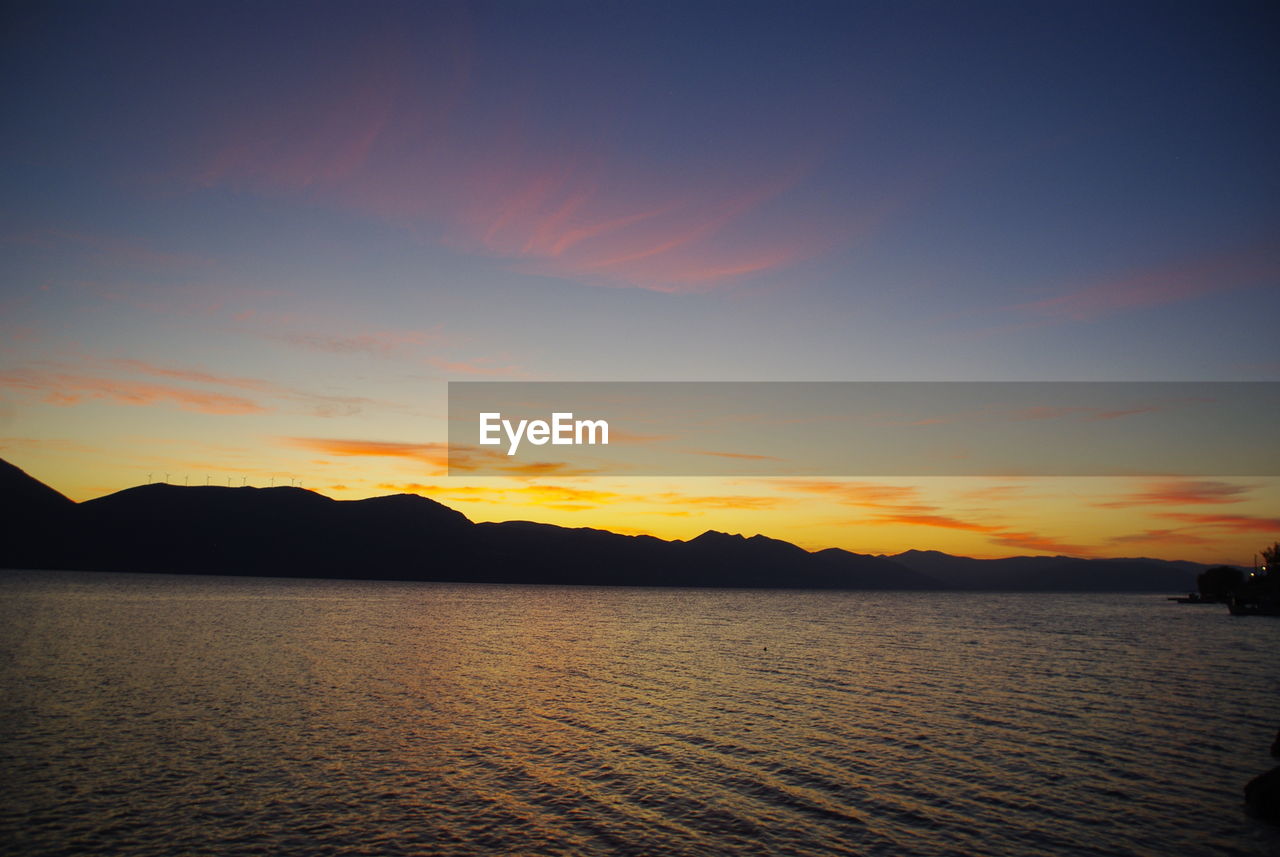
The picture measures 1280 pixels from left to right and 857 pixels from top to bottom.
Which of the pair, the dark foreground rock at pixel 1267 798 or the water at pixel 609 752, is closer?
the water at pixel 609 752

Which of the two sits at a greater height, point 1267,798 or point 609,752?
point 1267,798

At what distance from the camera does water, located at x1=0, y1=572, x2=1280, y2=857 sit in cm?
2769

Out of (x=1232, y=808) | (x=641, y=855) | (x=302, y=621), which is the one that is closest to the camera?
(x=641, y=855)

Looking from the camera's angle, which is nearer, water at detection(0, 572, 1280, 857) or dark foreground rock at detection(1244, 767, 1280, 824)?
water at detection(0, 572, 1280, 857)

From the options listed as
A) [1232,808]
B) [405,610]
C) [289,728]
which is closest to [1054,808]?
[1232,808]

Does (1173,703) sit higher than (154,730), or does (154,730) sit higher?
(154,730)

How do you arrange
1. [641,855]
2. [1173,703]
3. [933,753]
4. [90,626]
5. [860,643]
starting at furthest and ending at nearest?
[860,643], [90,626], [1173,703], [933,753], [641,855]

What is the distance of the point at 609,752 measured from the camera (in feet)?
131

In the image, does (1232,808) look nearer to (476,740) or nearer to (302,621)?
(476,740)

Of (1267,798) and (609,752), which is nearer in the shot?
(1267,798)

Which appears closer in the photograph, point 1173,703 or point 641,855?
Result: point 641,855

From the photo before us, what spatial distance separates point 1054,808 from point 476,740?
31.0 m

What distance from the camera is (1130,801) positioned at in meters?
32.5

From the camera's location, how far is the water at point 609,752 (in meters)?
27.7
